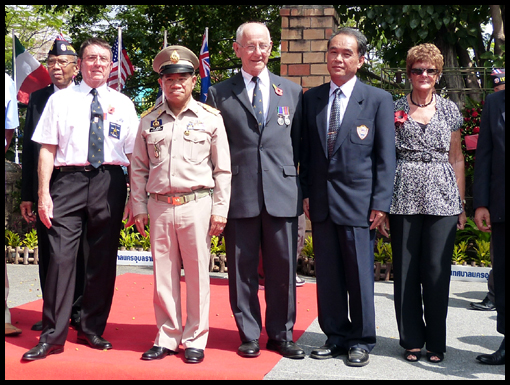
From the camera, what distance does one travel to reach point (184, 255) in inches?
157

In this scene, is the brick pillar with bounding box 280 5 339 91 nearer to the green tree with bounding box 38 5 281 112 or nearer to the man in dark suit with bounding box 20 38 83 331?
the man in dark suit with bounding box 20 38 83 331

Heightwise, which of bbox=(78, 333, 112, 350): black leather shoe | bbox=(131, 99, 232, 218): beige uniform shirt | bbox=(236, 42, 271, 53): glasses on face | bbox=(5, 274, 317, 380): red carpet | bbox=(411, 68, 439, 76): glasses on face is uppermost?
bbox=(236, 42, 271, 53): glasses on face

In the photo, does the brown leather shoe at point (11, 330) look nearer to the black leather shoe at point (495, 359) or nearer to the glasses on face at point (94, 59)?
the glasses on face at point (94, 59)

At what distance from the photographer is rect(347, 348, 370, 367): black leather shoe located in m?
3.80

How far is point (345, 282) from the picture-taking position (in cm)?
413

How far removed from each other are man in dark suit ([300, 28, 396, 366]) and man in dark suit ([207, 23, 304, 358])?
0.18m

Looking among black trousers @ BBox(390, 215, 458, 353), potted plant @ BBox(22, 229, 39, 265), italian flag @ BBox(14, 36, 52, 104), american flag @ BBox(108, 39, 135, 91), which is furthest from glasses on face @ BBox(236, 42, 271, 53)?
american flag @ BBox(108, 39, 135, 91)

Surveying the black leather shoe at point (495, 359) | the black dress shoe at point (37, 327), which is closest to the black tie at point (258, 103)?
the black leather shoe at point (495, 359)

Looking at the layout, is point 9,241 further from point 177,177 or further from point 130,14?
point 130,14

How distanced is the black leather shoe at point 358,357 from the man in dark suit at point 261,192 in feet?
1.23

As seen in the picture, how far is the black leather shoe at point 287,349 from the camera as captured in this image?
3.92 metres

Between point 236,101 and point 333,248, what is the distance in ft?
3.97

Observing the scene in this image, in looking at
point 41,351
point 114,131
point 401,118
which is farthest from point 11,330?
point 401,118

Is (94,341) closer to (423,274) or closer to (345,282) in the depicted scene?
(345,282)
